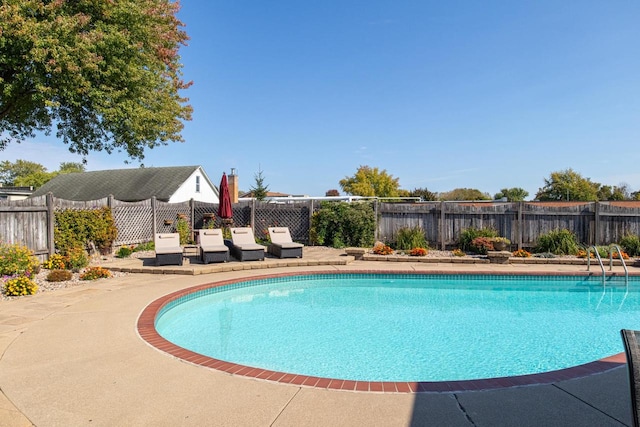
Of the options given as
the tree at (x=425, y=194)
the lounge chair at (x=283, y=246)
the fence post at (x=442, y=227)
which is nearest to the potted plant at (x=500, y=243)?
the fence post at (x=442, y=227)

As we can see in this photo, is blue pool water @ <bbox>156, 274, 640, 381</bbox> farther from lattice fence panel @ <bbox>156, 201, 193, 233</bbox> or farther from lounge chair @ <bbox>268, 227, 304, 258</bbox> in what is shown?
lattice fence panel @ <bbox>156, 201, 193, 233</bbox>

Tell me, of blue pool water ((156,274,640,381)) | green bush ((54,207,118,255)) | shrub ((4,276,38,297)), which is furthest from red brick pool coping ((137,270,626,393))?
green bush ((54,207,118,255))

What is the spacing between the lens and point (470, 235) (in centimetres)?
1375

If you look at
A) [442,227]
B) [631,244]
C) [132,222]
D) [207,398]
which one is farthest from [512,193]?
[207,398]

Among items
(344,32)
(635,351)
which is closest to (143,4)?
(344,32)

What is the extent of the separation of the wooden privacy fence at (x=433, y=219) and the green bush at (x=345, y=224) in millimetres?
454

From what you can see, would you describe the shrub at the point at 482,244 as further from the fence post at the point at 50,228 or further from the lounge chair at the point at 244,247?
the fence post at the point at 50,228

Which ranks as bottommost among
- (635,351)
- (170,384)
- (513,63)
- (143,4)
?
(170,384)

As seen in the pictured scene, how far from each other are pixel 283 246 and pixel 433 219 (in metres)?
5.93

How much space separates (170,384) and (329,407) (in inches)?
56.7

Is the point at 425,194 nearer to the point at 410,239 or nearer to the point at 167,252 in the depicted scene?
the point at 410,239

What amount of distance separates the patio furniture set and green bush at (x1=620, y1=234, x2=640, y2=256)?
1038 cm

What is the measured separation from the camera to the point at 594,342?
5.86 meters

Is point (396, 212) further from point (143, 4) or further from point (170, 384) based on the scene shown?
point (170, 384)
